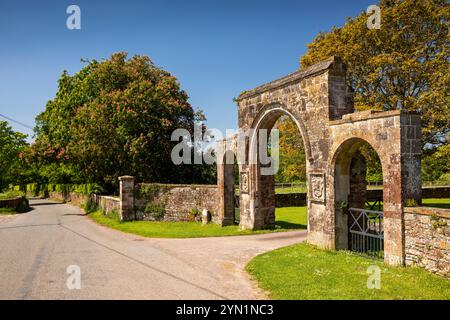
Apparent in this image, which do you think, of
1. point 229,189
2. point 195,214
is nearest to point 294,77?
point 229,189

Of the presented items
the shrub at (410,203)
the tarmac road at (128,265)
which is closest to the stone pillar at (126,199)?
the tarmac road at (128,265)

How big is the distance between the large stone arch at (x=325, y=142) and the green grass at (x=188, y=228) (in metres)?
0.91

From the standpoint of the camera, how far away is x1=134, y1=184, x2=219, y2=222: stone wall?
18.7m

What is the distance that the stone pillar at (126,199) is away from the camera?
761 inches

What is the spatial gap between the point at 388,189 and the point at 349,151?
2.04 metres

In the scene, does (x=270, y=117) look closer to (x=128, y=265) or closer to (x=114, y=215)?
(x=128, y=265)

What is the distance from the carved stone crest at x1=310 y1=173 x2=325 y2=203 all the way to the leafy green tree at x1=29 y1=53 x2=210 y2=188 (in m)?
14.3

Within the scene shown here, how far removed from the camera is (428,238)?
796 centimetres

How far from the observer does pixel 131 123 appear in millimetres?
24016

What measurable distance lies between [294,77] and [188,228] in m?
8.44

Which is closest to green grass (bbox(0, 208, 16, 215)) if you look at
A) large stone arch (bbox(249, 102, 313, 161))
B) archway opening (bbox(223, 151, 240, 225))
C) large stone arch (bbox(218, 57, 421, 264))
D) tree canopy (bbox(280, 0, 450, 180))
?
archway opening (bbox(223, 151, 240, 225))

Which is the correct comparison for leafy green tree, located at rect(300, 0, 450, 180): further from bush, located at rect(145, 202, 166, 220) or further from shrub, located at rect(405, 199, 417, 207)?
bush, located at rect(145, 202, 166, 220)

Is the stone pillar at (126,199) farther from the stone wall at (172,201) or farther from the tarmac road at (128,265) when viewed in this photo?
the tarmac road at (128,265)

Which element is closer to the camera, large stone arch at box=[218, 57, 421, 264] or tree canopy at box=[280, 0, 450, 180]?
large stone arch at box=[218, 57, 421, 264]
